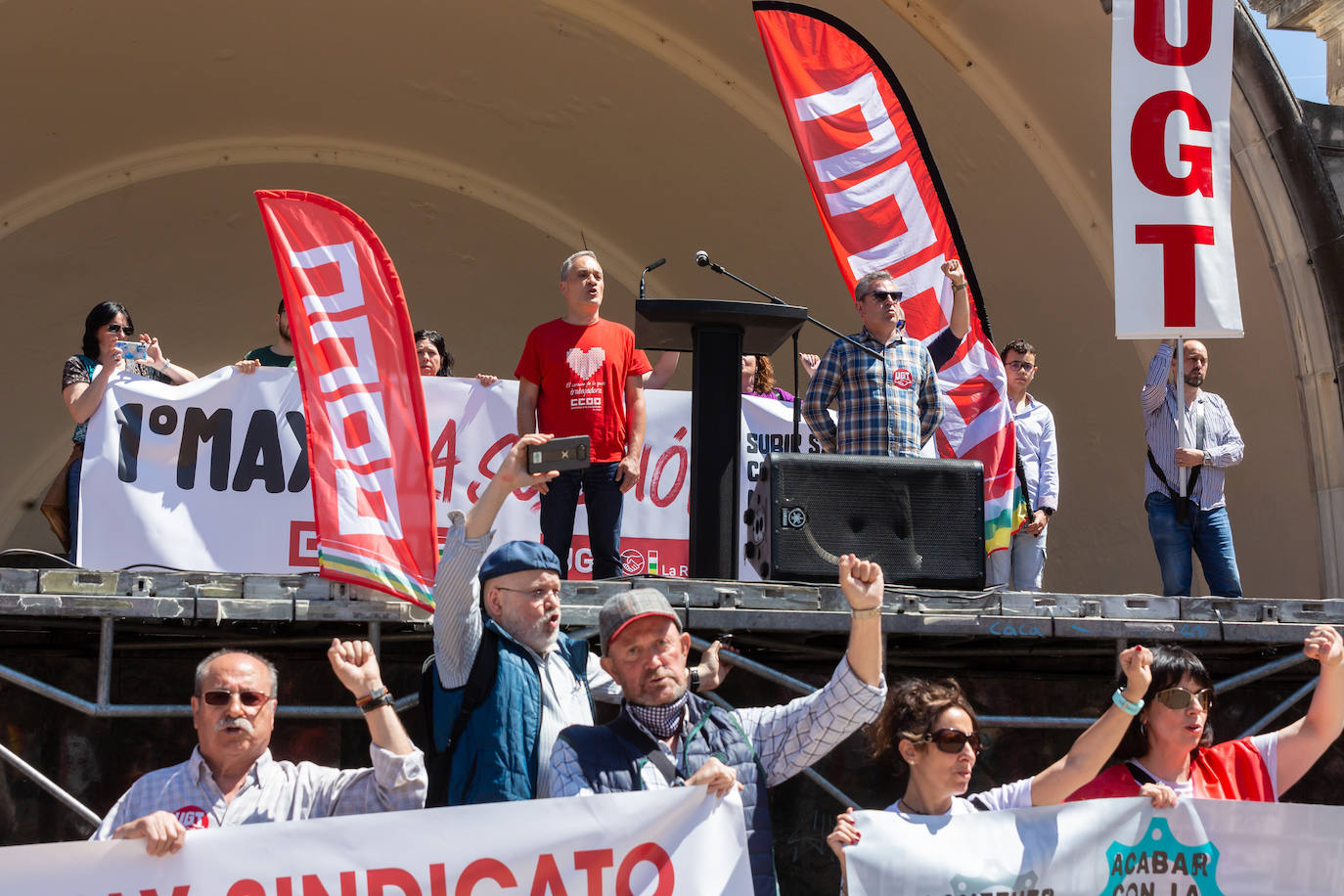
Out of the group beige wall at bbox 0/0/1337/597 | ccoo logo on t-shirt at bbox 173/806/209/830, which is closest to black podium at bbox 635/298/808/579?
ccoo logo on t-shirt at bbox 173/806/209/830

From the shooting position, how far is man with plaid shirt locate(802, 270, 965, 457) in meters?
5.79

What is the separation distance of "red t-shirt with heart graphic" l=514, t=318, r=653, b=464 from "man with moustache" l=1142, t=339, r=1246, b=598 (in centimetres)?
239

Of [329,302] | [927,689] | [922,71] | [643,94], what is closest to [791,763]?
[927,689]

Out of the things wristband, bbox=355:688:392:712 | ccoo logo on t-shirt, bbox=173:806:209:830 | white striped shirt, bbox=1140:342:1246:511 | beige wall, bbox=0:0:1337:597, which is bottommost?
ccoo logo on t-shirt, bbox=173:806:209:830

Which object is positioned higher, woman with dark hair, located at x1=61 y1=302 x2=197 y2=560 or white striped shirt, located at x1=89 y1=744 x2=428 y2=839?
woman with dark hair, located at x1=61 y1=302 x2=197 y2=560

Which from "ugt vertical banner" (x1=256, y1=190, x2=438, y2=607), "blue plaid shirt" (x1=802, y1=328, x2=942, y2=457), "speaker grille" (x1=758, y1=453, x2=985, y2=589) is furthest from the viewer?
"blue plaid shirt" (x1=802, y1=328, x2=942, y2=457)

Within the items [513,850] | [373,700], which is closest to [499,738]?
[513,850]

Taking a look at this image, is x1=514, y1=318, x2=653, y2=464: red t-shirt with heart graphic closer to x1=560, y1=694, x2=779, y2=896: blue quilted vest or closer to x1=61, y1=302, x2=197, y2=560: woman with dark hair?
x1=61, y1=302, x2=197, y2=560: woman with dark hair

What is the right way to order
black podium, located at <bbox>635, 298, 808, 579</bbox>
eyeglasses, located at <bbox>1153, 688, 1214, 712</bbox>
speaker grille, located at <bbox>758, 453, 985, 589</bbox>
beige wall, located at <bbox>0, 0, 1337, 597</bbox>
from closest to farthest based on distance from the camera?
eyeglasses, located at <bbox>1153, 688, 1214, 712</bbox>, speaker grille, located at <bbox>758, 453, 985, 589</bbox>, black podium, located at <bbox>635, 298, 808, 579</bbox>, beige wall, located at <bbox>0, 0, 1337, 597</bbox>

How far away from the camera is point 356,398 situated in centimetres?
490

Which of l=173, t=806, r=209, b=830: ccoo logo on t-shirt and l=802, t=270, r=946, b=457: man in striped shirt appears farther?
l=802, t=270, r=946, b=457: man in striped shirt

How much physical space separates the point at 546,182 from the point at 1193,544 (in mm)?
6888

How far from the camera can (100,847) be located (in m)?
3.34

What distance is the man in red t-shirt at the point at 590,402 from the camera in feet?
19.8
